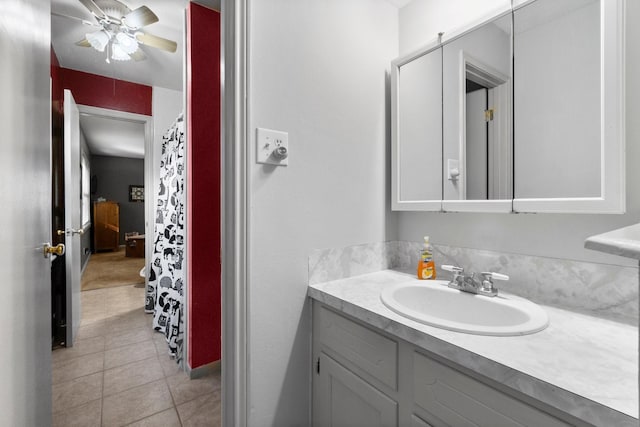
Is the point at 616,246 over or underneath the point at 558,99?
underneath

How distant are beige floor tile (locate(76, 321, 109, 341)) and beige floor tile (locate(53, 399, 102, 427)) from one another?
1.03 m

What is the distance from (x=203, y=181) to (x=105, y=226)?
6626mm

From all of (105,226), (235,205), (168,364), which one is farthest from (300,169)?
(105,226)

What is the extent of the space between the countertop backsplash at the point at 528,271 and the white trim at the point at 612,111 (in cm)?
23

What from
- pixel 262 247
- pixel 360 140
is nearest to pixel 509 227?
pixel 360 140

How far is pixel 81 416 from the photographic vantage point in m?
1.58

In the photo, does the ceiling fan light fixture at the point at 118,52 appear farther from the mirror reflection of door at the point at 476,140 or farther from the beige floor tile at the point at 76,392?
the mirror reflection of door at the point at 476,140

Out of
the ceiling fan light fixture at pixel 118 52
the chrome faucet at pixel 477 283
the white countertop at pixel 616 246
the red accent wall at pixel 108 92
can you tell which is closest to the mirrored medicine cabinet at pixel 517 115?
the chrome faucet at pixel 477 283

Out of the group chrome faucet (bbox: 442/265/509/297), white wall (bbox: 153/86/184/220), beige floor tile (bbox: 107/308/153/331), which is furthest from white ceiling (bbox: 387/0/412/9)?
beige floor tile (bbox: 107/308/153/331)

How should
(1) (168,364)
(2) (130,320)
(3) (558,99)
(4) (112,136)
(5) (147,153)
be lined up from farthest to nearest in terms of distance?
(4) (112,136)
(5) (147,153)
(2) (130,320)
(1) (168,364)
(3) (558,99)

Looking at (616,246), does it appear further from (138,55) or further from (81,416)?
(138,55)

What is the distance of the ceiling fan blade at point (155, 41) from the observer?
7.46 feet

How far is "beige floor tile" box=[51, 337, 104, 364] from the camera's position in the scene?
218cm

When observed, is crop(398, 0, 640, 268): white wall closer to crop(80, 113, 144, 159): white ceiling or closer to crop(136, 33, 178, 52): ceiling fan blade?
crop(136, 33, 178, 52): ceiling fan blade
